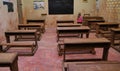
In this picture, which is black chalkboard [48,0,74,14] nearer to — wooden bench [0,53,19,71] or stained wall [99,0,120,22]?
stained wall [99,0,120,22]

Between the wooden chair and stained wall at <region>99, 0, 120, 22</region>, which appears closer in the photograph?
the wooden chair

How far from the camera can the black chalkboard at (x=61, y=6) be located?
375 inches

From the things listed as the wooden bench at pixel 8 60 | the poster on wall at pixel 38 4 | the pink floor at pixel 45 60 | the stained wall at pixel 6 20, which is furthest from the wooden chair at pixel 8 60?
the poster on wall at pixel 38 4

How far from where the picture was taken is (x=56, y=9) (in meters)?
9.62

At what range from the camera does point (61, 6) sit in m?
9.62

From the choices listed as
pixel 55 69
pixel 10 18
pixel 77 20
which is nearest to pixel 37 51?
pixel 55 69

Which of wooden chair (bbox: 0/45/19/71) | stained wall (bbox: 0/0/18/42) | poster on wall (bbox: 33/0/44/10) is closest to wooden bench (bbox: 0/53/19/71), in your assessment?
wooden chair (bbox: 0/45/19/71)

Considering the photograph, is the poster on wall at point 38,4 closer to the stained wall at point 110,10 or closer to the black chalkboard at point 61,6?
the black chalkboard at point 61,6

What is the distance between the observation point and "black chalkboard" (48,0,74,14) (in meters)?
9.53

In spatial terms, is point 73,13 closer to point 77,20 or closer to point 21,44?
point 77,20

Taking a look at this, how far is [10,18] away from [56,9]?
354 cm

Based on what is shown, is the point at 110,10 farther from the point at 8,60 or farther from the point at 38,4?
the point at 8,60

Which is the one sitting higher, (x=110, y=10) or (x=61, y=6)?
(x=61, y=6)

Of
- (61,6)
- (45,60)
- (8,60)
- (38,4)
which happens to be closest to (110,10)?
(61,6)
